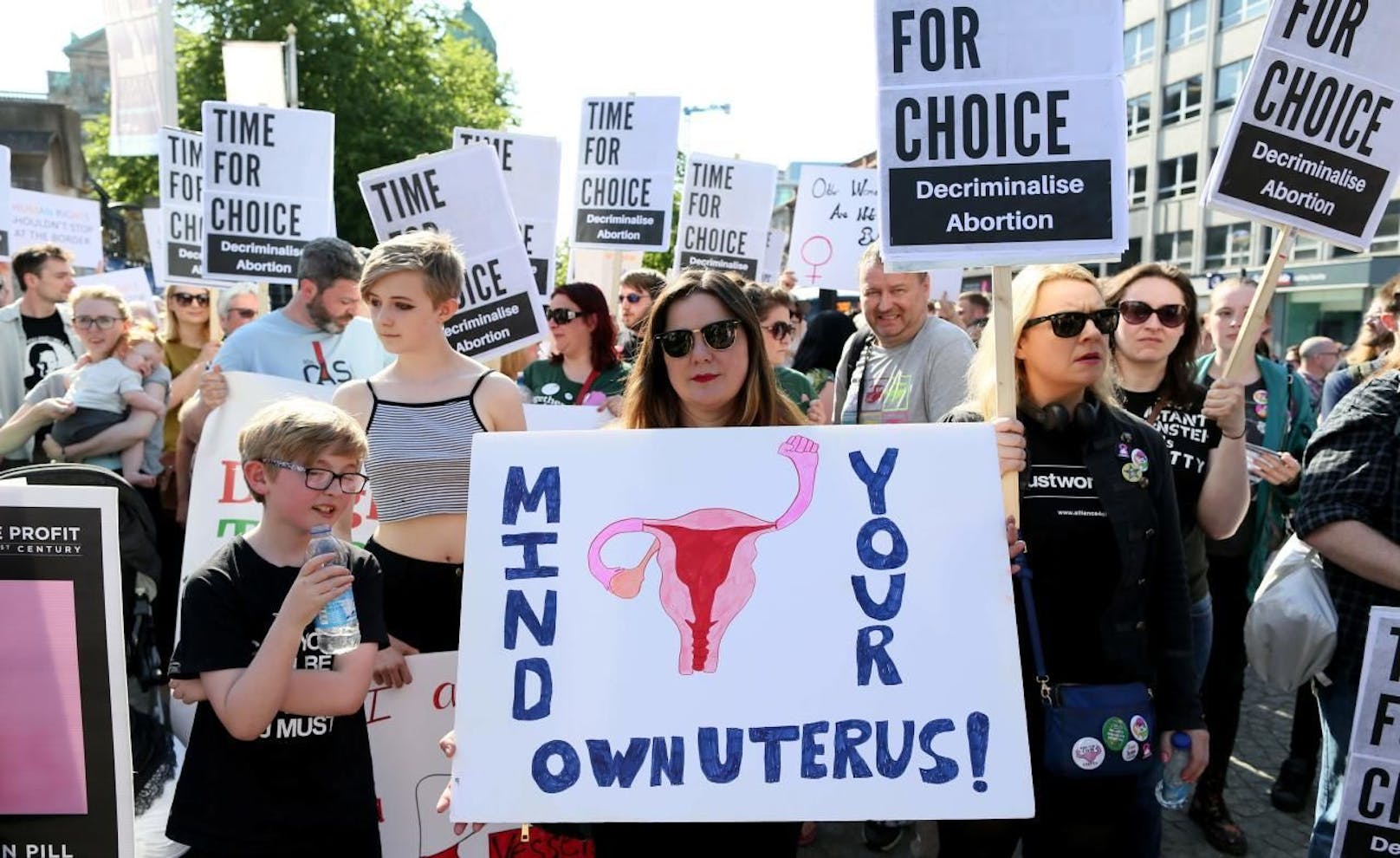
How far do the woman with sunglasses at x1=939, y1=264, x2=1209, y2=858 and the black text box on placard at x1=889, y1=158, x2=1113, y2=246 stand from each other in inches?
9.0

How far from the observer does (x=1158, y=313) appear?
11.8 ft

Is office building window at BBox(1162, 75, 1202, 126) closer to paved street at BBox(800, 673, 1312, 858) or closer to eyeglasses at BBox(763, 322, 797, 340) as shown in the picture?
paved street at BBox(800, 673, 1312, 858)

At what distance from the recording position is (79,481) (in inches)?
135

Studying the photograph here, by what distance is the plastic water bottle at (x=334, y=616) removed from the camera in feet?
7.49

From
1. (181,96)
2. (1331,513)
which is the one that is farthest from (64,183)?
(1331,513)

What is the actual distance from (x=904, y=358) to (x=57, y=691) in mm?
3125

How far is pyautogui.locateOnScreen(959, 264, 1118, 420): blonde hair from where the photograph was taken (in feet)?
8.83

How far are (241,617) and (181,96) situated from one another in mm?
29491

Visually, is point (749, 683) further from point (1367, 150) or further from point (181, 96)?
point (181, 96)

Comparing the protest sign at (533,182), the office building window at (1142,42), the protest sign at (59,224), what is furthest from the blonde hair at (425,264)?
the office building window at (1142,42)

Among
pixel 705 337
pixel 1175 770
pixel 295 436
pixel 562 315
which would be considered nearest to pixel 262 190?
pixel 562 315

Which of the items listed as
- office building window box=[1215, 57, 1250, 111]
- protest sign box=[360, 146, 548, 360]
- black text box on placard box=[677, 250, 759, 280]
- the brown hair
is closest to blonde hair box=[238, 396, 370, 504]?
the brown hair

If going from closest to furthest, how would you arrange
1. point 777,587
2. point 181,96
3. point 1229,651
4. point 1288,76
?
point 777,587 → point 1288,76 → point 1229,651 → point 181,96

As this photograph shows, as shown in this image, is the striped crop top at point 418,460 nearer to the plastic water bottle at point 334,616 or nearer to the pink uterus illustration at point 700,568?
the plastic water bottle at point 334,616
